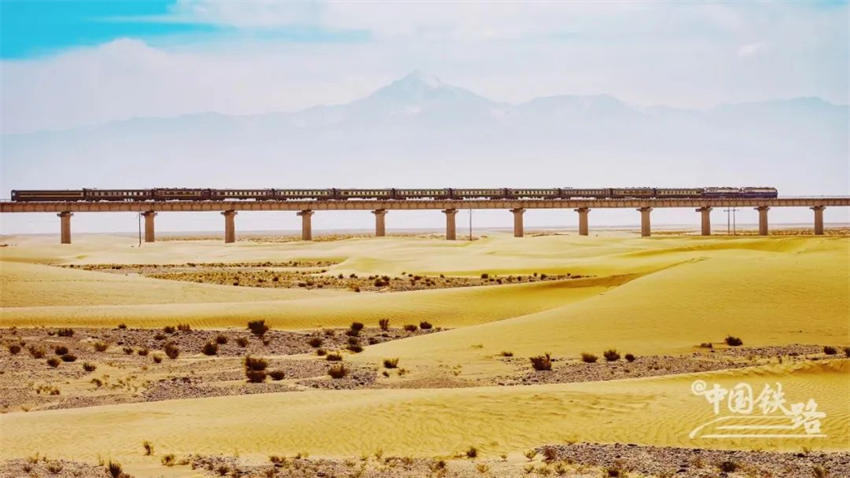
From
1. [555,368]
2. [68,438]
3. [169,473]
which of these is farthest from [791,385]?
[68,438]

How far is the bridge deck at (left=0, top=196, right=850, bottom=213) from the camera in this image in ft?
313

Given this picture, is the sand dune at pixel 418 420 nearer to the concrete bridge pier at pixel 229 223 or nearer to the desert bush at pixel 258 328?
the desert bush at pixel 258 328

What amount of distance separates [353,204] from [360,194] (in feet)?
9.60

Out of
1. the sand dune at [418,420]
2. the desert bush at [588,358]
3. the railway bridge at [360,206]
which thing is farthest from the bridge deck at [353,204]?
the sand dune at [418,420]

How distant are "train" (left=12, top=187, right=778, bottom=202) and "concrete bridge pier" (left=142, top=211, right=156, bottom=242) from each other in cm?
213

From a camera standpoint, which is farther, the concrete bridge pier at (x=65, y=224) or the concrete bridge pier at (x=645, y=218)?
the concrete bridge pier at (x=645, y=218)

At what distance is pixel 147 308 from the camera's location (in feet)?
121

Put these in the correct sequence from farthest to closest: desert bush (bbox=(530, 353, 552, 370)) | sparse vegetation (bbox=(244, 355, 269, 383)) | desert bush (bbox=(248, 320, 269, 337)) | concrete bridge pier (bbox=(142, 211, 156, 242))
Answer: concrete bridge pier (bbox=(142, 211, 156, 242))
desert bush (bbox=(248, 320, 269, 337))
desert bush (bbox=(530, 353, 552, 370))
sparse vegetation (bbox=(244, 355, 269, 383))

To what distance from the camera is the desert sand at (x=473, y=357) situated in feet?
49.3

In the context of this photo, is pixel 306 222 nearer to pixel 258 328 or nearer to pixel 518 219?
pixel 518 219

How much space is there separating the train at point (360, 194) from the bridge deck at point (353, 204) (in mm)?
1162

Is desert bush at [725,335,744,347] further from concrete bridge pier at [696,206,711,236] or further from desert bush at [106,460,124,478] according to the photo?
concrete bridge pier at [696,206,711,236]

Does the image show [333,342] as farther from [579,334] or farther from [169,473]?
[169,473]

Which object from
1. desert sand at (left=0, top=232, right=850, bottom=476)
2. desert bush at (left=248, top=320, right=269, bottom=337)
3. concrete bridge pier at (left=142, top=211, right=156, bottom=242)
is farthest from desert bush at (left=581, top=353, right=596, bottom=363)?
concrete bridge pier at (left=142, top=211, right=156, bottom=242)
